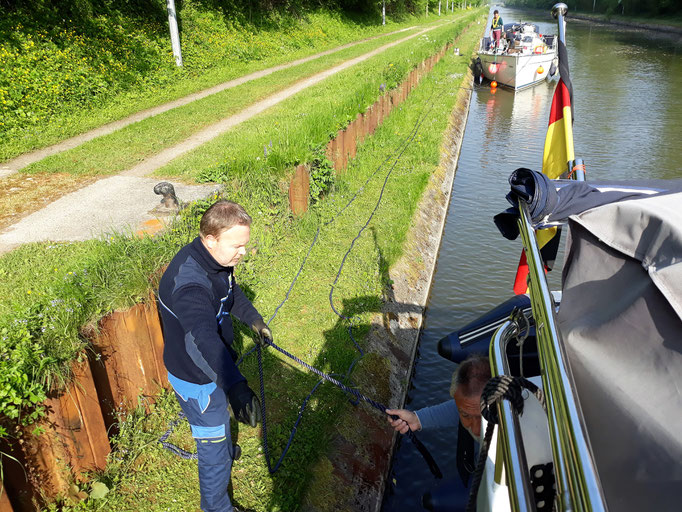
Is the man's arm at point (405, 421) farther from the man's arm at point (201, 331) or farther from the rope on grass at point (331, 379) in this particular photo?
the man's arm at point (201, 331)

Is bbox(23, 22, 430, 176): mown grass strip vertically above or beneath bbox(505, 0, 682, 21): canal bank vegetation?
beneath

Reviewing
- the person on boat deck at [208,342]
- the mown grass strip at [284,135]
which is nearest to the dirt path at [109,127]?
the mown grass strip at [284,135]

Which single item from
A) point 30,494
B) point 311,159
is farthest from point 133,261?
point 311,159

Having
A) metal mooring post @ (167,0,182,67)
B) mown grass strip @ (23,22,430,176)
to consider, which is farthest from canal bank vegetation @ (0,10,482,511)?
metal mooring post @ (167,0,182,67)

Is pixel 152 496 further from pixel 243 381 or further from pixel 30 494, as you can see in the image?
pixel 243 381

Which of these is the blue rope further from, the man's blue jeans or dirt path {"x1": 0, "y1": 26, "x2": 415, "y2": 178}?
dirt path {"x1": 0, "y1": 26, "x2": 415, "y2": 178}

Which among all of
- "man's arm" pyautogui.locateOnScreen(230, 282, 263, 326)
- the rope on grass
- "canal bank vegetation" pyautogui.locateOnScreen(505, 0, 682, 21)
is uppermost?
"canal bank vegetation" pyautogui.locateOnScreen(505, 0, 682, 21)

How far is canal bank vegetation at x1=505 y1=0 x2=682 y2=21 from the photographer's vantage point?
50094mm

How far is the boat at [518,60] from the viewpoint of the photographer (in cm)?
2334

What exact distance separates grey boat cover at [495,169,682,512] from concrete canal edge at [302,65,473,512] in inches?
93.7

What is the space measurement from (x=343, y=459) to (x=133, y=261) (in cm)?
242

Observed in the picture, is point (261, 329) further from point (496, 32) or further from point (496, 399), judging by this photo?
point (496, 32)

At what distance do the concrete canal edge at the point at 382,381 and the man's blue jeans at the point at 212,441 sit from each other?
0.83 m

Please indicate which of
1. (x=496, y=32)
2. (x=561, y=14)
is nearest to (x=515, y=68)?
(x=496, y=32)
